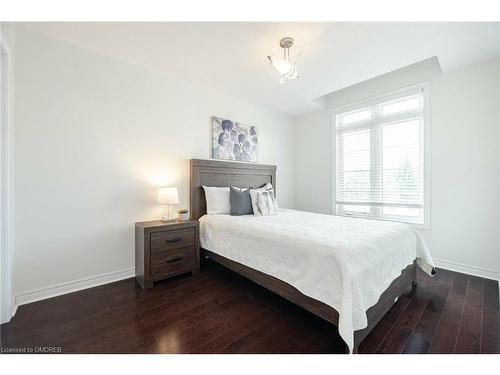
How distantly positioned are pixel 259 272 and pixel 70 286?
1952 millimetres

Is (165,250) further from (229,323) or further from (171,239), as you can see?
(229,323)

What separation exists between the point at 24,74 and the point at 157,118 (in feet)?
3.96

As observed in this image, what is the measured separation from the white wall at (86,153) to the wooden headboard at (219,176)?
14 centimetres

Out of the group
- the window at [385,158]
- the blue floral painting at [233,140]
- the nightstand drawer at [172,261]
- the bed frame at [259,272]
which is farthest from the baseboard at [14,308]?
the window at [385,158]

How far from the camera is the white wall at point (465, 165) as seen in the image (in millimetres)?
2420

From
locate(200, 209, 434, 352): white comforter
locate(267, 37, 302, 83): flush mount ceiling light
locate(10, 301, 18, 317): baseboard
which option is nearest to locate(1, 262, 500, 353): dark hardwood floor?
locate(10, 301, 18, 317): baseboard

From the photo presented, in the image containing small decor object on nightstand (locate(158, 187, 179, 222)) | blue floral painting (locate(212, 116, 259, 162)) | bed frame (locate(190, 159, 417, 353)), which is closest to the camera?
bed frame (locate(190, 159, 417, 353))

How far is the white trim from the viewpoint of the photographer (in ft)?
6.33

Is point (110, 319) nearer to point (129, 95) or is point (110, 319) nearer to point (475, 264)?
point (129, 95)

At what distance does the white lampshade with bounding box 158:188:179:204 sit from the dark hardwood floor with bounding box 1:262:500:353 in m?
0.96

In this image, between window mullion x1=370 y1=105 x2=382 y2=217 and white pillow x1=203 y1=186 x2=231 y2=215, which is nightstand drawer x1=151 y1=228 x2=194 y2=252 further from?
window mullion x1=370 y1=105 x2=382 y2=217

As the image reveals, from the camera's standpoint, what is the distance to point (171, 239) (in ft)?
7.93

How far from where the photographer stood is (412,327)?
1.59m

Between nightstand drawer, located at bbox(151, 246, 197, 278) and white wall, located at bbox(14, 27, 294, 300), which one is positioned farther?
nightstand drawer, located at bbox(151, 246, 197, 278)
